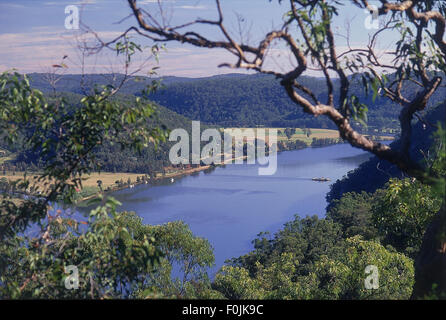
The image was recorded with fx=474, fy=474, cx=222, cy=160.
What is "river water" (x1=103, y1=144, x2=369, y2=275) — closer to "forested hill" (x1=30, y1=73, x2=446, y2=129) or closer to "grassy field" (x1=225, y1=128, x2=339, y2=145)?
"grassy field" (x1=225, y1=128, x2=339, y2=145)

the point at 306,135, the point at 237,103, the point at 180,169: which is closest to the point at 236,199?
the point at 180,169

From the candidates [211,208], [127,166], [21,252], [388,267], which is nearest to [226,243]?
[211,208]

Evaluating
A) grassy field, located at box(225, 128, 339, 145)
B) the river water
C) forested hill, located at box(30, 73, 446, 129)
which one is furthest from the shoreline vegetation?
forested hill, located at box(30, 73, 446, 129)

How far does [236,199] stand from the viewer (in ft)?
87.0

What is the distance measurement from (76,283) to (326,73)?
1593 mm

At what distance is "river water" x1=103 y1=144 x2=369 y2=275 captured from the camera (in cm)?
2070

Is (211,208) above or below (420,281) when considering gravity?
below

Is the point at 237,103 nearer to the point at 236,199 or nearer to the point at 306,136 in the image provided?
the point at 306,136

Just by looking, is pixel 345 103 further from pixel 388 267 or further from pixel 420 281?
pixel 388 267

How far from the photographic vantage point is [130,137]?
268cm

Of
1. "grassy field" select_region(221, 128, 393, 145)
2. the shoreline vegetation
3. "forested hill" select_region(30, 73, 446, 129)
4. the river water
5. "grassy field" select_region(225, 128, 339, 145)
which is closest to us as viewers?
the river water

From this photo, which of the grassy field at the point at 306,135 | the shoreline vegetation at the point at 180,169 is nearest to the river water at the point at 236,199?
the shoreline vegetation at the point at 180,169

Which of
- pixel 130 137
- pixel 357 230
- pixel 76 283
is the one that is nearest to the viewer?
pixel 76 283

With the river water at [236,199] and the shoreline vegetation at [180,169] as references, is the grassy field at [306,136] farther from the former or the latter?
the river water at [236,199]
